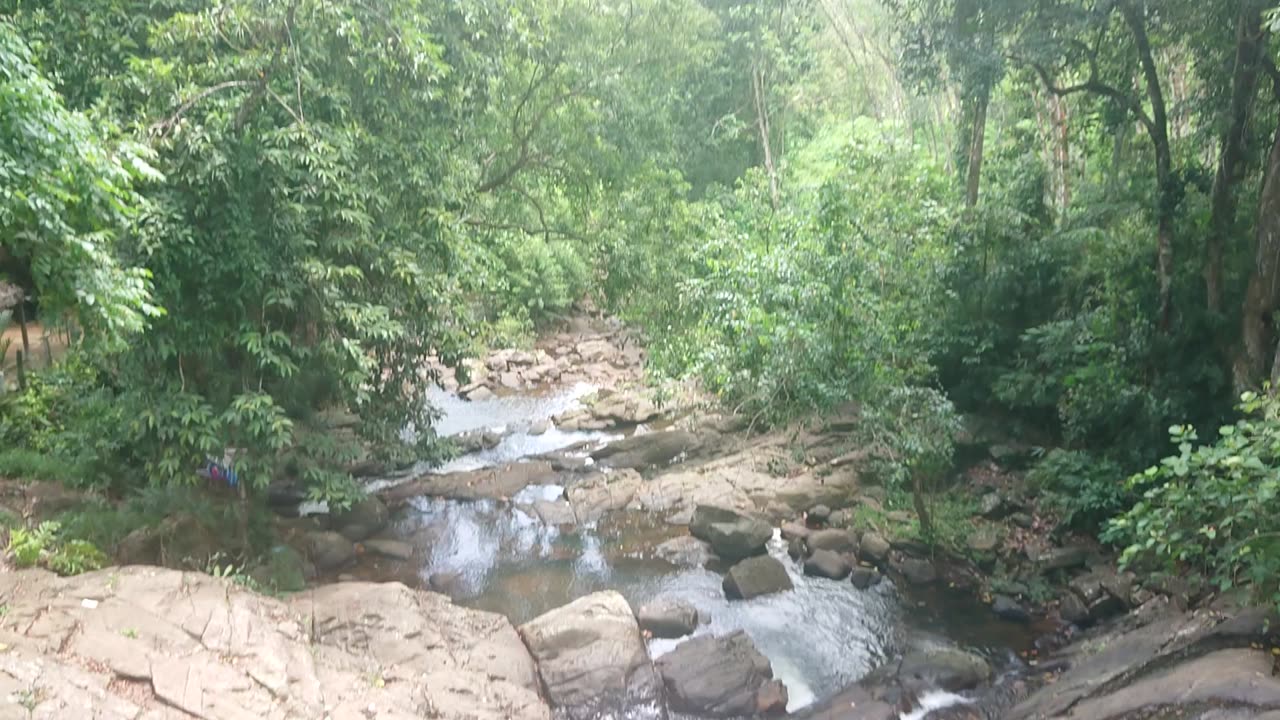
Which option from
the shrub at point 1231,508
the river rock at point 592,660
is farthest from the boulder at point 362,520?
the shrub at point 1231,508

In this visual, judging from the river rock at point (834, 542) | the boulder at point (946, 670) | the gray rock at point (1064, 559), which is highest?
the river rock at point (834, 542)

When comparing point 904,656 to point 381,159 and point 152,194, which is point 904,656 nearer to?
point 381,159

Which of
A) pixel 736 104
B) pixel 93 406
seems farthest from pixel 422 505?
pixel 736 104

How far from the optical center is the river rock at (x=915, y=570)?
11.2 m

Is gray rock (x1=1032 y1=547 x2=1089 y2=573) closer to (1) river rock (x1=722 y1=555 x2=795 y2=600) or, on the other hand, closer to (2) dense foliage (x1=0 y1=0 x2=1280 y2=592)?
(2) dense foliage (x1=0 y1=0 x2=1280 y2=592)

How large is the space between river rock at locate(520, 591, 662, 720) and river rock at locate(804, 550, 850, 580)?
11.8ft

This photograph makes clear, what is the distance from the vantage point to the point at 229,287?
8.57 meters

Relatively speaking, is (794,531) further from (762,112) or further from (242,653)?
(762,112)

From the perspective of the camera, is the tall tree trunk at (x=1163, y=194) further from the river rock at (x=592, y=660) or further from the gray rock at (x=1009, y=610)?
the river rock at (x=592, y=660)

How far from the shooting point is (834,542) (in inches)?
476

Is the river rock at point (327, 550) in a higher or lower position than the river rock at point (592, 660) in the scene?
higher

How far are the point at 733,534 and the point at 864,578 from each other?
1.96m

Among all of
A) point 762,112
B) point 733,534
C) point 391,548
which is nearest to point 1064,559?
point 733,534

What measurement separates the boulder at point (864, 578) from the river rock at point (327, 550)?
715cm
